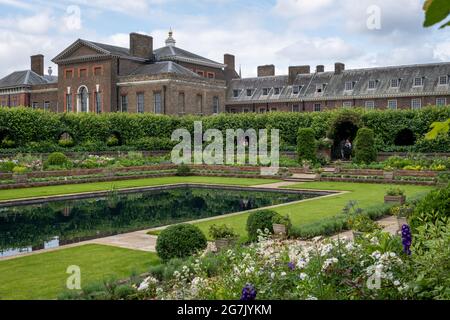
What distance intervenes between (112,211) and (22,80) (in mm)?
45975

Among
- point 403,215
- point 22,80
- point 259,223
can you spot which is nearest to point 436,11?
point 259,223

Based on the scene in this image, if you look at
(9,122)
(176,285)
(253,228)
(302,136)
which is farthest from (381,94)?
(176,285)

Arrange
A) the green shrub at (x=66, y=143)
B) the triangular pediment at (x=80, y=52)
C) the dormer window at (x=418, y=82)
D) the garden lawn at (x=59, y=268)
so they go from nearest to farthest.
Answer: the garden lawn at (x=59, y=268) < the green shrub at (x=66, y=143) < the dormer window at (x=418, y=82) < the triangular pediment at (x=80, y=52)

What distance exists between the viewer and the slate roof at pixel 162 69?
4831cm

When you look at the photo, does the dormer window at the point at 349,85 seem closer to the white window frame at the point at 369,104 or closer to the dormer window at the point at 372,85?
the dormer window at the point at 372,85

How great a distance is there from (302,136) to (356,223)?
20.6 metres

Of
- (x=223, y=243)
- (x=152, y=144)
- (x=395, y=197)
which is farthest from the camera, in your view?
(x=152, y=144)

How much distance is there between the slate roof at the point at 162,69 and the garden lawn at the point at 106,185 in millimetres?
20897

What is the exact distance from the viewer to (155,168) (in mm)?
30984

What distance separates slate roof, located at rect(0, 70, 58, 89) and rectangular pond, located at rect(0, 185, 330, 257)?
3912 cm

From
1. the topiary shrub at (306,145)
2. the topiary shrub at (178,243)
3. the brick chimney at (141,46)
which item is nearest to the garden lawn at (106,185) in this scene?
the topiary shrub at (306,145)

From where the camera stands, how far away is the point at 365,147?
30703 millimetres

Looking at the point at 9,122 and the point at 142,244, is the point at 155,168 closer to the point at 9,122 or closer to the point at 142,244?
the point at 9,122

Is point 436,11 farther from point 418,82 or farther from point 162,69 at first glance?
point 162,69
